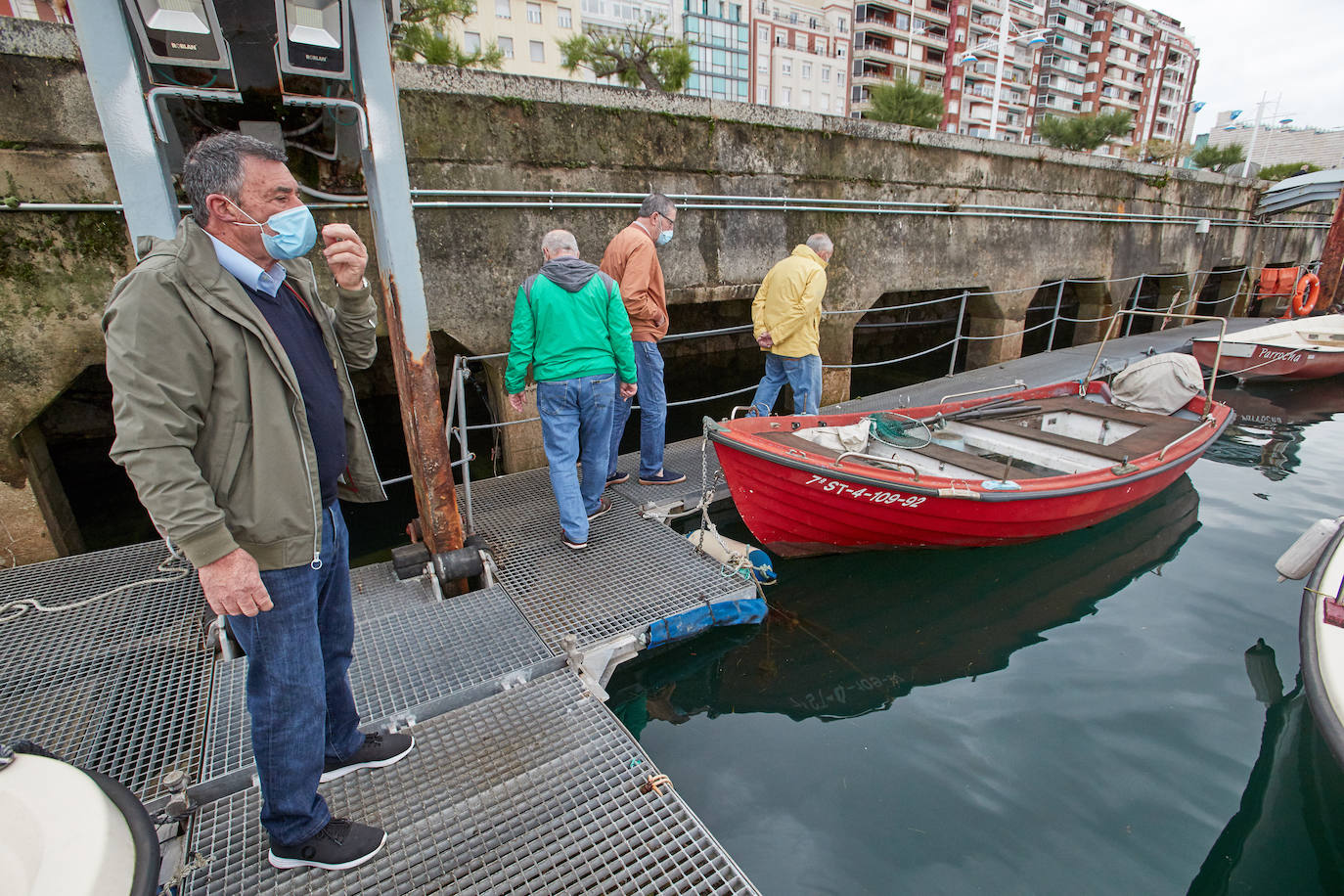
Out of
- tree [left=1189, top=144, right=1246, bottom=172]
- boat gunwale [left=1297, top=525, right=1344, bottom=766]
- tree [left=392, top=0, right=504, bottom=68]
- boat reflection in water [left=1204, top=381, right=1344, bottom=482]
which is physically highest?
tree [left=392, top=0, right=504, bottom=68]

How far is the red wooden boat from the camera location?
402 cm

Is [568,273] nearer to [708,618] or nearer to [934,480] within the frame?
[708,618]

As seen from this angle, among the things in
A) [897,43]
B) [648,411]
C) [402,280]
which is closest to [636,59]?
[648,411]

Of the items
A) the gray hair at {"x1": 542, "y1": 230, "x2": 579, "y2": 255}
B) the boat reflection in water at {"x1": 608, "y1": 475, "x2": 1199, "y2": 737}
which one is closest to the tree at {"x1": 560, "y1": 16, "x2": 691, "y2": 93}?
the gray hair at {"x1": 542, "y1": 230, "x2": 579, "y2": 255}

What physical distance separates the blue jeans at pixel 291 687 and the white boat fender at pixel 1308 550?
15.3 feet

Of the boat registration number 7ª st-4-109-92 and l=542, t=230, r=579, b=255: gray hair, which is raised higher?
l=542, t=230, r=579, b=255: gray hair

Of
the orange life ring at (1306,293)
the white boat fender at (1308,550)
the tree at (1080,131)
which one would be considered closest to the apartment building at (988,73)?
the tree at (1080,131)

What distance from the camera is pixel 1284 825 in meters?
2.69

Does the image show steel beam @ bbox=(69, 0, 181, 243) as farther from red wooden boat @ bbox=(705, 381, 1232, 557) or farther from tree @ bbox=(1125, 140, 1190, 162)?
tree @ bbox=(1125, 140, 1190, 162)

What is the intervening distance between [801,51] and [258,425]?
166ft

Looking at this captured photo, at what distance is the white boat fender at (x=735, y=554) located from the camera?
386cm

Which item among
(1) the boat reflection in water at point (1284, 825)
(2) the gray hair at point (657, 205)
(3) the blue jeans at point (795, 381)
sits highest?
(2) the gray hair at point (657, 205)

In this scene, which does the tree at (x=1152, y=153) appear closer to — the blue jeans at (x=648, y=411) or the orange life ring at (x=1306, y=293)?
the orange life ring at (x=1306, y=293)

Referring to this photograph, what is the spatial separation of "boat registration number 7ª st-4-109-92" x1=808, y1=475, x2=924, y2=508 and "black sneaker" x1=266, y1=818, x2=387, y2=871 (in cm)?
290
